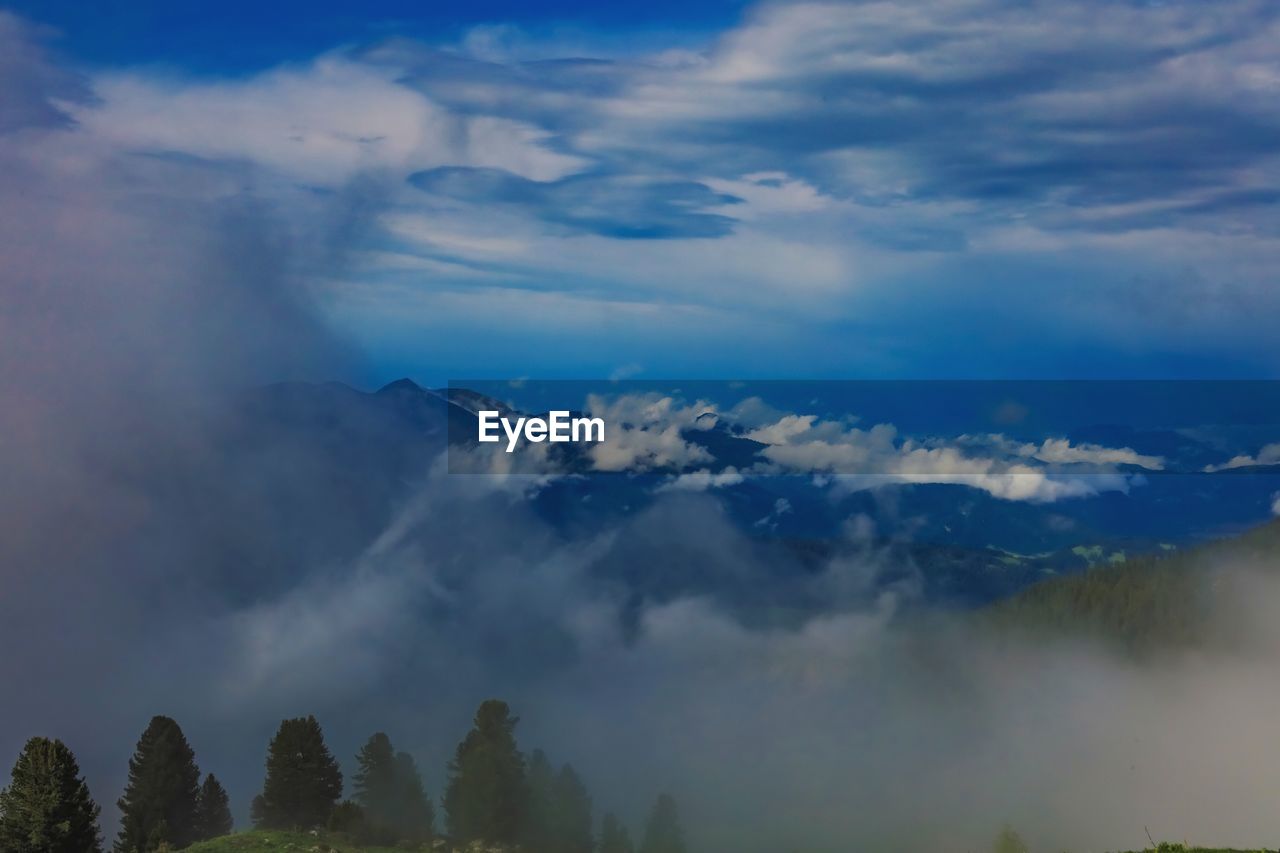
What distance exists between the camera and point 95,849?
103 metres

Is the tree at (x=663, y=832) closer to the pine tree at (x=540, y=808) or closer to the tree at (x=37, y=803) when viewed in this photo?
the pine tree at (x=540, y=808)

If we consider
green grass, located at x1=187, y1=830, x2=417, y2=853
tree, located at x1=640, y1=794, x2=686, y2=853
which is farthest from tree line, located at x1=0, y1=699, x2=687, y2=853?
green grass, located at x1=187, y1=830, x2=417, y2=853

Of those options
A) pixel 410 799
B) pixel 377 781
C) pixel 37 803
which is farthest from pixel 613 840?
pixel 37 803

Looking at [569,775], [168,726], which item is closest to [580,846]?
[569,775]

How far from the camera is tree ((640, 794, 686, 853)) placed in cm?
18850

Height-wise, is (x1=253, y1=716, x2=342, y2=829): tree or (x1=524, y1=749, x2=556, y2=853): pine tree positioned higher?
(x1=253, y1=716, x2=342, y2=829): tree

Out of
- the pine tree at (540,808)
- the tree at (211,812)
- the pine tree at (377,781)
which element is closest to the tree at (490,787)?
the pine tree at (540,808)

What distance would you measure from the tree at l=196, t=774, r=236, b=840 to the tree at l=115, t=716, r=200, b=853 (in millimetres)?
817

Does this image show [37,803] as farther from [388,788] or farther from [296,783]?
[388,788]

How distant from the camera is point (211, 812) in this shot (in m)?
147

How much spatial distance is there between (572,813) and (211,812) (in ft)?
177

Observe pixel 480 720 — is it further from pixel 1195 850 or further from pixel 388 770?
pixel 1195 850

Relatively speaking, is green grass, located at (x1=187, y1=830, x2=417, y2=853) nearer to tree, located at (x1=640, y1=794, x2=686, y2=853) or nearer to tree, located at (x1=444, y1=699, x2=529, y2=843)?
tree, located at (x1=444, y1=699, x2=529, y2=843)

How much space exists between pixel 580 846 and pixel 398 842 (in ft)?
203
